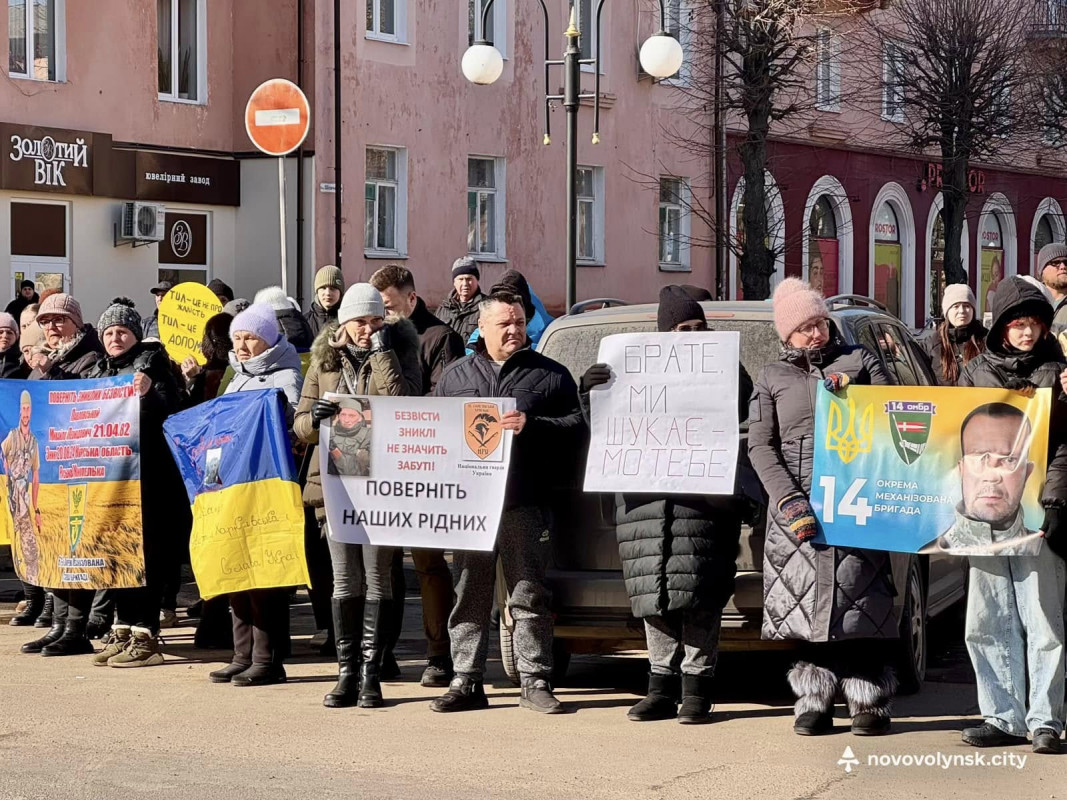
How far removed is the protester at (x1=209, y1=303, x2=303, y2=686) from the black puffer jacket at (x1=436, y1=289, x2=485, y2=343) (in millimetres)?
2705

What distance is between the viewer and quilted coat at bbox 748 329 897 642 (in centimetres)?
769

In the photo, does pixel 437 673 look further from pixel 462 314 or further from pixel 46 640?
pixel 462 314

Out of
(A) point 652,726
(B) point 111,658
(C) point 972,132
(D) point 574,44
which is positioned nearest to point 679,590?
(A) point 652,726

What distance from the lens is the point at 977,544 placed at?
7547 millimetres

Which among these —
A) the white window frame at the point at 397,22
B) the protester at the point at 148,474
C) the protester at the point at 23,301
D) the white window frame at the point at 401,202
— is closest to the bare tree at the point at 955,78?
the white window frame at the point at 397,22

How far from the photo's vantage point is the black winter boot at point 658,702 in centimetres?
812

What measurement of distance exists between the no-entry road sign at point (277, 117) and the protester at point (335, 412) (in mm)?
5705

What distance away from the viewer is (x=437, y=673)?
910cm

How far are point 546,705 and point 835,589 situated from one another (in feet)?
4.76

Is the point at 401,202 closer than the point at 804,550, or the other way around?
the point at 804,550

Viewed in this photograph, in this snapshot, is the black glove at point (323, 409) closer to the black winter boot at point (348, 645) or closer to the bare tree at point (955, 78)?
the black winter boot at point (348, 645)

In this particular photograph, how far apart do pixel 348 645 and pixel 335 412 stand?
1.07 m

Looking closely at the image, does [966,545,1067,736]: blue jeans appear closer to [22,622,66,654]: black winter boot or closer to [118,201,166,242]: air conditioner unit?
[22,622,66,654]: black winter boot

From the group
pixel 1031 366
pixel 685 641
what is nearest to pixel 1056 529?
pixel 1031 366
